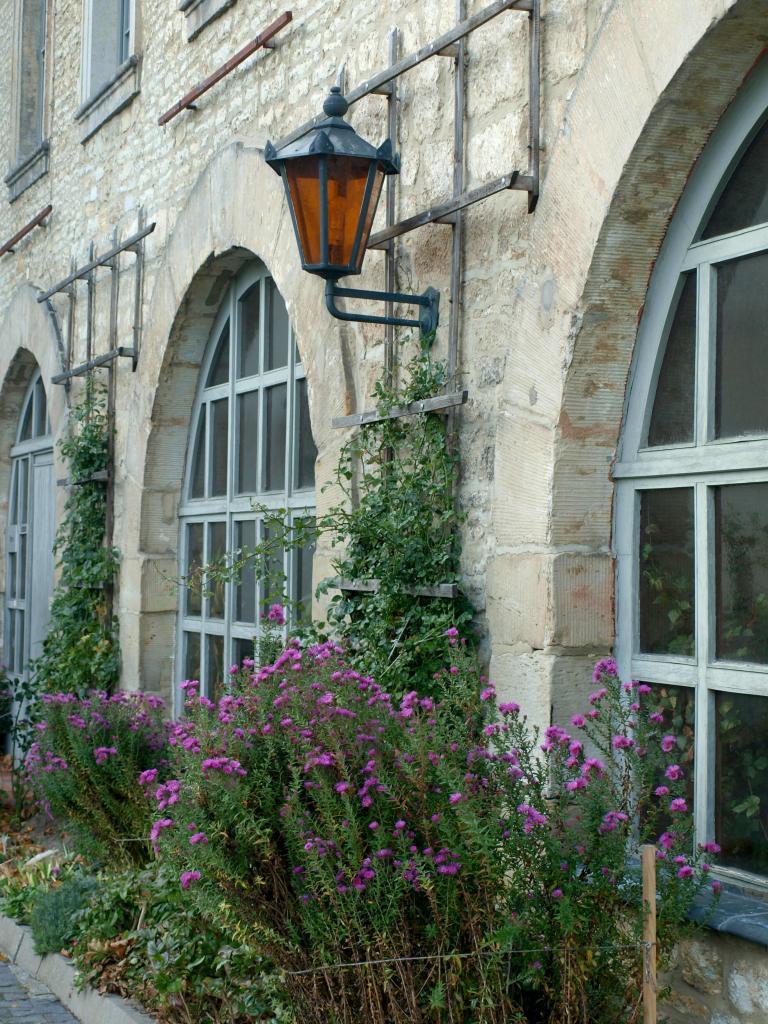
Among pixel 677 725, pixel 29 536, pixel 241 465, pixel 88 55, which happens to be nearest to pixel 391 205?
pixel 241 465

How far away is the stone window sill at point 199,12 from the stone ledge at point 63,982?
4154mm

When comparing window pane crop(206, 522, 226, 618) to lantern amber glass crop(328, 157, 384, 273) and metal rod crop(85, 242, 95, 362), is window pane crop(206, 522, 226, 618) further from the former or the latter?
lantern amber glass crop(328, 157, 384, 273)

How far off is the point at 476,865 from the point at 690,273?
166 cm

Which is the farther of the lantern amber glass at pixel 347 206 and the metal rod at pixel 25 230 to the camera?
the metal rod at pixel 25 230

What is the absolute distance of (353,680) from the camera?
3.42 metres

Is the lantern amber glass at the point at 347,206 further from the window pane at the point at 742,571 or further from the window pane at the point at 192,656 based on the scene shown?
the window pane at the point at 192,656

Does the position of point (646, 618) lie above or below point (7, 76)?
below

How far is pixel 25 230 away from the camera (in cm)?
884

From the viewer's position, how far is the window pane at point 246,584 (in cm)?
595

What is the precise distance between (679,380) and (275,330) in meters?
2.72

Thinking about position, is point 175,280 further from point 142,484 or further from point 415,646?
point 415,646

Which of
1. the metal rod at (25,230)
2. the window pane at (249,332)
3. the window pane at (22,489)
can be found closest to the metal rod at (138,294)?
the window pane at (249,332)

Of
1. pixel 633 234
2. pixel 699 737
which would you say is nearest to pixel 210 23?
pixel 633 234

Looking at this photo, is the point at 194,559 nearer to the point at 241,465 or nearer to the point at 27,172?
the point at 241,465
